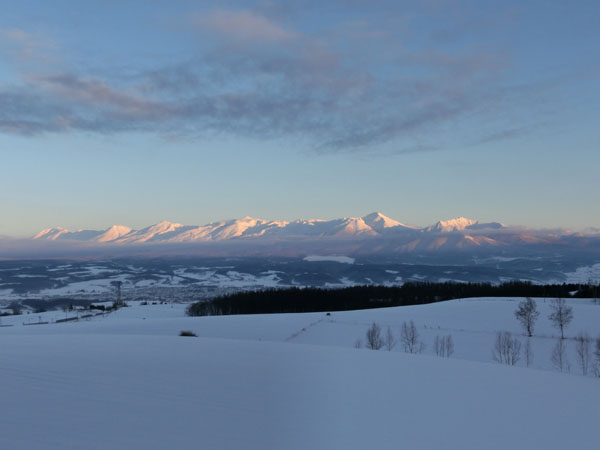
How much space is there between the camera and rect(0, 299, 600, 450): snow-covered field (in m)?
10.7

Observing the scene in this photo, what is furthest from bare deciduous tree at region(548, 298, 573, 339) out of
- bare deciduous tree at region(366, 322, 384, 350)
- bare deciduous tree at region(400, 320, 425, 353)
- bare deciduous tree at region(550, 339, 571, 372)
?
bare deciduous tree at region(366, 322, 384, 350)

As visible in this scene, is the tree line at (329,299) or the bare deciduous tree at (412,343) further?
the tree line at (329,299)

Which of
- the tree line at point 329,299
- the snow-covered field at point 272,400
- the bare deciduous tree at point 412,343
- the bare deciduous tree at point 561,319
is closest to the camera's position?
the snow-covered field at point 272,400

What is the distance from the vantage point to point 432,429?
543 inches

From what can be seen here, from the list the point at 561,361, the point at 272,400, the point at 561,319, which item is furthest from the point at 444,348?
the point at 272,400

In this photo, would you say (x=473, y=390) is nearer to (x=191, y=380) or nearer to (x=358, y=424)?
(x=358, y=424)

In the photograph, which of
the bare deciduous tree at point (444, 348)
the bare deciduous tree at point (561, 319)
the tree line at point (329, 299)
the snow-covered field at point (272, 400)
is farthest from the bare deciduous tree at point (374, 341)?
the tree line at point (329, 299)

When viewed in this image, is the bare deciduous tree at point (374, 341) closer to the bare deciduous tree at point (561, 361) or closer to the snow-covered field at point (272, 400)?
the bare deciduous tree at point (561, 361)

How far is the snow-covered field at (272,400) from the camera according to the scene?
10672mm

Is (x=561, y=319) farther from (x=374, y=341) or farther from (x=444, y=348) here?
(x=374, y=341)

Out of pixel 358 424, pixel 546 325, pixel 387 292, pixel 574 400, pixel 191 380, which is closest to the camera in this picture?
pixel 358 424

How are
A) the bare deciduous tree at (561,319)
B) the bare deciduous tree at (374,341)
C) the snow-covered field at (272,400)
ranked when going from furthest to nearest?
the bare deciduous tree at (561,319) → the bare deciduous tree at (374,341) → the snow-covered field at (272,400)

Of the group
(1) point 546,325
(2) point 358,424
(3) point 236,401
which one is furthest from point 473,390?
(1) point 546,325

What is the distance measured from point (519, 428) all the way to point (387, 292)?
132875mm
